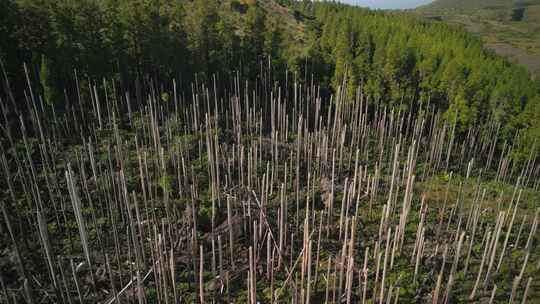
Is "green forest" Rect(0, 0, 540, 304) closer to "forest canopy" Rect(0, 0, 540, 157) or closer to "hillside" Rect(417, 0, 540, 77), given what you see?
"forest canopy" Rect(0, 0, 540, 157)

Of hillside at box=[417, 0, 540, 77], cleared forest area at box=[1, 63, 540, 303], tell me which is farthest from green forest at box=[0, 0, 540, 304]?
hillside at box=[417, 0, 540, 77]

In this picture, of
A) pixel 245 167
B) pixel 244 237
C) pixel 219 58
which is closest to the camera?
pixel 244 237

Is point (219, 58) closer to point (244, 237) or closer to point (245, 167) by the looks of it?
point (245, 167)

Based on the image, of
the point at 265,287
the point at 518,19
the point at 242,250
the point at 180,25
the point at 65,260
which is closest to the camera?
the point at 265,287

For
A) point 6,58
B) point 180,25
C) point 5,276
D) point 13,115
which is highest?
point 180,25

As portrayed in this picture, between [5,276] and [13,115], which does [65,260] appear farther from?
[13,115]

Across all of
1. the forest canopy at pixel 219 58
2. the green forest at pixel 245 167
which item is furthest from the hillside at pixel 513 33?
the green forest at pixel 245 167

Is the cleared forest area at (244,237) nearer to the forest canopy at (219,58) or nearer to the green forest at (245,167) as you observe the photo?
the green forest at (245,167)

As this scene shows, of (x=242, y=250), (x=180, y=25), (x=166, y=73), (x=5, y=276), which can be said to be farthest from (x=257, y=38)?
(x=5, y=276)

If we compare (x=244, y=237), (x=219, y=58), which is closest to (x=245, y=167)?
(x=244, y=237)
